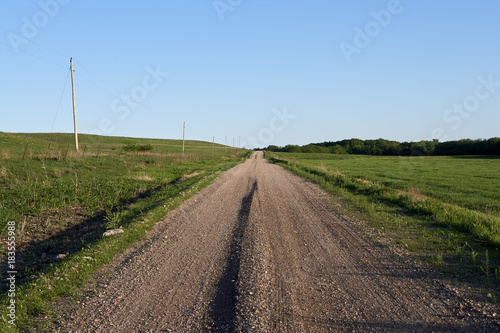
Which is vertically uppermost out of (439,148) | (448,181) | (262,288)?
(439,148)

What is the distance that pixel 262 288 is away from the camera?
199 inches

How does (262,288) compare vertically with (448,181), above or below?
below

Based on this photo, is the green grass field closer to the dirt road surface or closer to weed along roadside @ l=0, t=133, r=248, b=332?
the dirt road surface

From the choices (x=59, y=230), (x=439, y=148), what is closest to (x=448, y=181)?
(x=59, y=230)

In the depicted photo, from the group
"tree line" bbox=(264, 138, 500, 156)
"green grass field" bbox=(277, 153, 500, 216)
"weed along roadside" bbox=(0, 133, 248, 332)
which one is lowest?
"weed along roadside" bbox=(0, 133, 248, 332)

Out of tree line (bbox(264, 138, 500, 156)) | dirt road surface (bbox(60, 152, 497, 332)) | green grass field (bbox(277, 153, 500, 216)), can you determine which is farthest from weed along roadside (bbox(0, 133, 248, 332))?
tree line (bbox(264, 138, 500, 156))

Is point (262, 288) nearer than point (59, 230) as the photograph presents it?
Yes

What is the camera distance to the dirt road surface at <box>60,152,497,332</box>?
13.3 feet

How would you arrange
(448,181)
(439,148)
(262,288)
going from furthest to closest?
1. (439,148)
2. (448,181)
3. (262,288)

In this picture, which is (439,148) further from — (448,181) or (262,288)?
(262,288)

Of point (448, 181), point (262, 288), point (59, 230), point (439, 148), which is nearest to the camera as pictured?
point (262, 288)

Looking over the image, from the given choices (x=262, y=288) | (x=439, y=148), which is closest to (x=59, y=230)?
(x=262, y=288)

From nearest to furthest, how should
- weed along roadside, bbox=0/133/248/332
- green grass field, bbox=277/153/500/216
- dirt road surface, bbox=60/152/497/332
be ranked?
dirt road surface, bbox=60/152/497/332 < weed along roadside, bbox=0/133/248/332 < green grass field, bbox=277/153/500/216

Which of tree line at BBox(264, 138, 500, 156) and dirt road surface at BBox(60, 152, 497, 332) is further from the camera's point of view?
tree line at BBox(264, 138, 500, 156)
